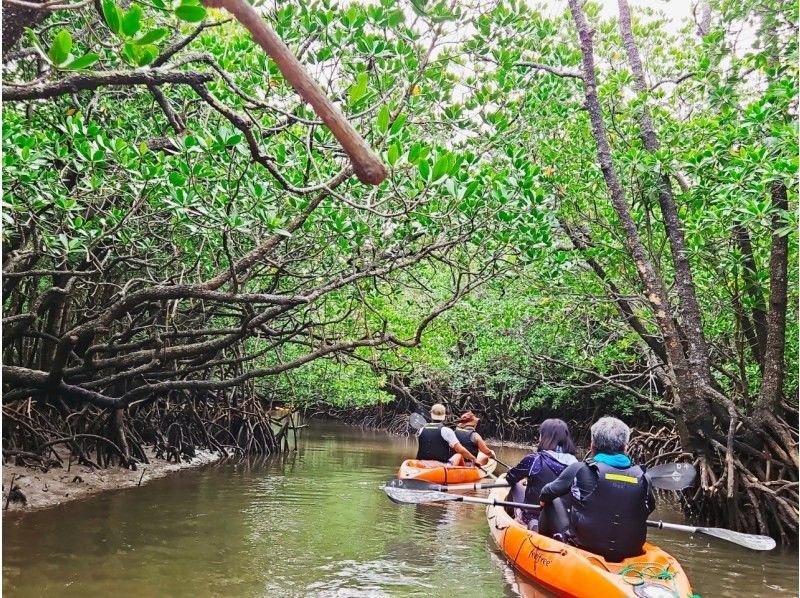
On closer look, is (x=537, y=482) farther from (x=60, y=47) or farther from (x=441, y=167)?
(x=60, y=47)

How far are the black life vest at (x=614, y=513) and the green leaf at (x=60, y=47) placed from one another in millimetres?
3570

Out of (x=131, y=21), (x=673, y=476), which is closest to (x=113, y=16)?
(x=131, y=21)

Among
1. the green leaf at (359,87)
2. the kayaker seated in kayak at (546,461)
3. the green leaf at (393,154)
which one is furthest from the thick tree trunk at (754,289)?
the green leaf at (359,87)

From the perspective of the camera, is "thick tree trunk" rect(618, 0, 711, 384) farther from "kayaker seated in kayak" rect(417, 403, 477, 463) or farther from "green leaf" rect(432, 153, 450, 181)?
"green leaf" rect(432, 153, 450, 181)

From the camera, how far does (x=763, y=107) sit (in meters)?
4.77

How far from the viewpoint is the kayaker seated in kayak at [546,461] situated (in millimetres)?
5223

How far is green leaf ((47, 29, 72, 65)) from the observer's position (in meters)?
1.97

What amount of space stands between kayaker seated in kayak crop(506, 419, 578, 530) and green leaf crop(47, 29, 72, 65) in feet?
13.9

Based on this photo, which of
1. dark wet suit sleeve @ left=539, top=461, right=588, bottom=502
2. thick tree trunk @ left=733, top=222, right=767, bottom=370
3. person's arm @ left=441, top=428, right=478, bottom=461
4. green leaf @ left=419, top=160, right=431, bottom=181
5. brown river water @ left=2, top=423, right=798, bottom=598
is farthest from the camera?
person's arm @ left=441, top=428, right=478, bottom=461

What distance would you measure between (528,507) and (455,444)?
3.75 metres

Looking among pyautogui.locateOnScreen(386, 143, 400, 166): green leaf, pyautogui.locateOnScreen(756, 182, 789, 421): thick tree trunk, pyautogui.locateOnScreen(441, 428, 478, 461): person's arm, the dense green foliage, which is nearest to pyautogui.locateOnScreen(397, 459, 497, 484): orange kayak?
pyautogui.locateOnScreen(441, 428, 478, 461): person's arm

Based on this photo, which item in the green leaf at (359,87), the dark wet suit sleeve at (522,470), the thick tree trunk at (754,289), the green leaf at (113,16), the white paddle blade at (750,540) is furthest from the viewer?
the thick tree trunk at (754,289)

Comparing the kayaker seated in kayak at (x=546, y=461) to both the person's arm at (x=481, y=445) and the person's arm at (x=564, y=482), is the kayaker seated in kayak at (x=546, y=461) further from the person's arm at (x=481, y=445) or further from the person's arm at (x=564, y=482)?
the person's arm at (x=481, y=445)

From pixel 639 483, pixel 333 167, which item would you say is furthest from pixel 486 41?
pixel 639 483
